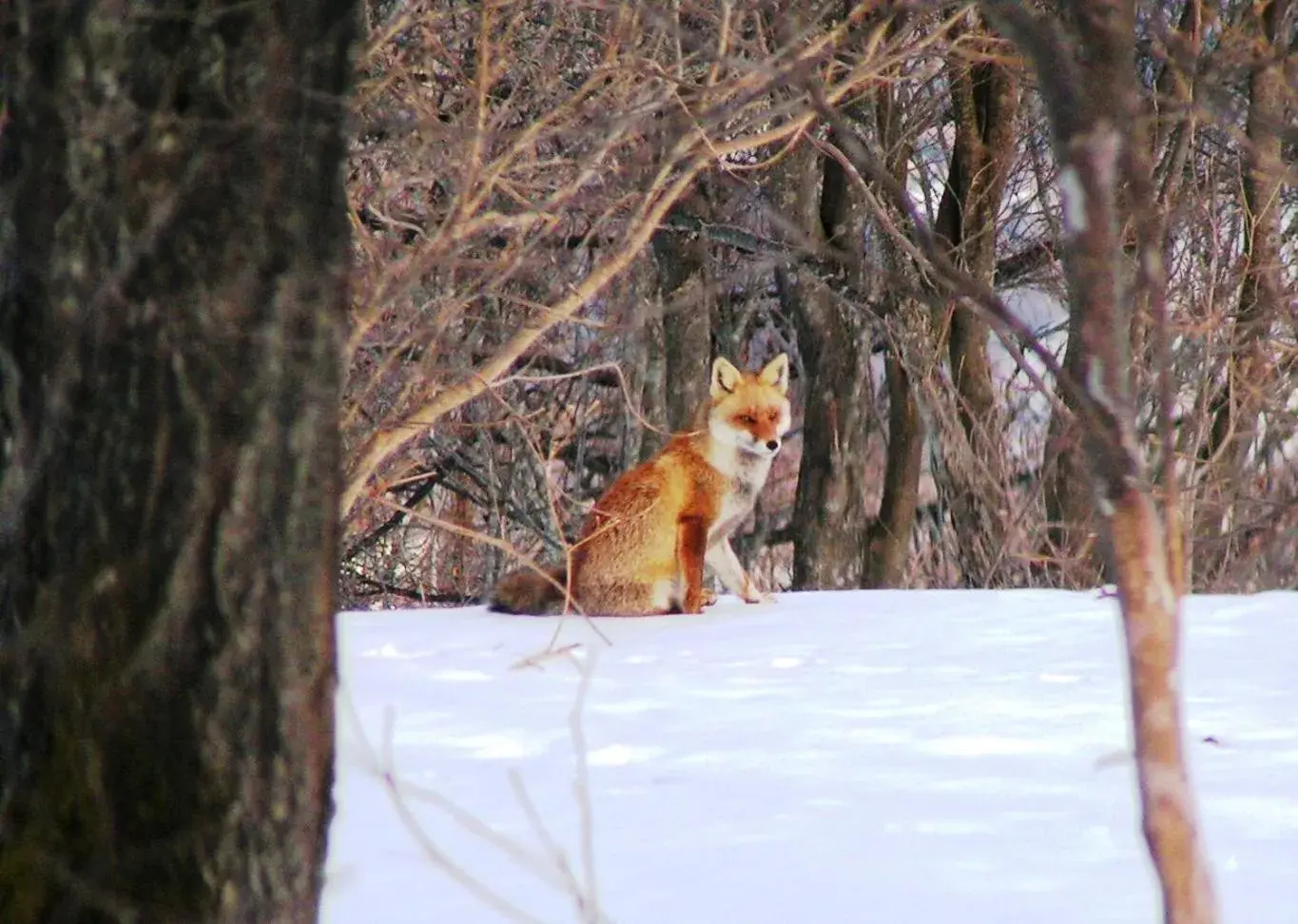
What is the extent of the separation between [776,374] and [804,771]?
468 centimetres

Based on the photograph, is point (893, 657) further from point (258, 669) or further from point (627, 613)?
point (258, 669)

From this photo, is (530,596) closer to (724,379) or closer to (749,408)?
(749,408)

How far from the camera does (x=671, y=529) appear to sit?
8375 mm

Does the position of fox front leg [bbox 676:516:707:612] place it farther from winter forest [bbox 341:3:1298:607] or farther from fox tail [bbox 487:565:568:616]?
winter forest [bbox 341:3:1298:607]

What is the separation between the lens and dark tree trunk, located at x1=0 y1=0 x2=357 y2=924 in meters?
2.67

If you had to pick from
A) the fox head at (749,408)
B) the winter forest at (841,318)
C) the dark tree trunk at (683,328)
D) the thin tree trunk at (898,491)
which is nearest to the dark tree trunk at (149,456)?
the winter forest at (841,318)

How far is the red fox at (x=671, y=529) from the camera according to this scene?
8.29 m

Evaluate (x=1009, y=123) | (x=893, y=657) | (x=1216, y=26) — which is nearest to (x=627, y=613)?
(x=893, y=657)

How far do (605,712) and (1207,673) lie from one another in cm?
210

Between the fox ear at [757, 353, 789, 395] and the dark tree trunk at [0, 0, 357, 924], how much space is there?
251 inches

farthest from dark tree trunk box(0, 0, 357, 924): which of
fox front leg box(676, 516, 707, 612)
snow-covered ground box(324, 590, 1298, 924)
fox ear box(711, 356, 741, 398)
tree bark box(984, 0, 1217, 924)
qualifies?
fox ear box(711, 356, 741, 398)

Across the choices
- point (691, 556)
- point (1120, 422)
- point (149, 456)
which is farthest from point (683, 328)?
point (1120, 422)

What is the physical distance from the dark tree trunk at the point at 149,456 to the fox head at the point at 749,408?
585 cm

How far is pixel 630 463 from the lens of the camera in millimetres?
14117
